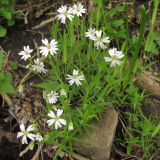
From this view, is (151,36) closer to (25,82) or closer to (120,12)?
(120,12)

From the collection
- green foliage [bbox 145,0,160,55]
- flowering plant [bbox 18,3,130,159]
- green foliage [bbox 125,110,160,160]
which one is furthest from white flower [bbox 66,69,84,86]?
green foliage [bbox 145,0,160,55]

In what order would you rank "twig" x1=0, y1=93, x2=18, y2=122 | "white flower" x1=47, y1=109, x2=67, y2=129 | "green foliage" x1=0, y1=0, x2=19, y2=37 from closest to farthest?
"white flower" x1=47, y1=109, x2=67, y2=129
"twig" x1=0, y1=93, x2=18, y2=122
"green foliage" x1=0, y1=0, x2=19, y2=37

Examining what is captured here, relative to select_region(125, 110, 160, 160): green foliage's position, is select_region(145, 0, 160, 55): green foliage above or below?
above

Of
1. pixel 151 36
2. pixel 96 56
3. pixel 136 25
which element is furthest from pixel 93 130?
pixel 136 25

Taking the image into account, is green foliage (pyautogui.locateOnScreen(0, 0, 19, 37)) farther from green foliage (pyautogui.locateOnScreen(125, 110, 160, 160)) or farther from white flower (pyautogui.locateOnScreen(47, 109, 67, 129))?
green foliage (pyautogui.locateOnScreen(125, 110, 160, 160))

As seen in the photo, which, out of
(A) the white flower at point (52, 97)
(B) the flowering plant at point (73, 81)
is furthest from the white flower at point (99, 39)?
(A) the white flower at point (52, 97)

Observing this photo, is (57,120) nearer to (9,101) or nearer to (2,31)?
(9,101)

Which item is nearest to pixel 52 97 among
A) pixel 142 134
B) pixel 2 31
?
pixel 142 134
